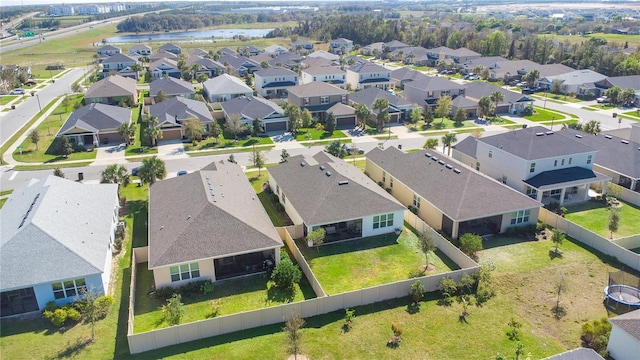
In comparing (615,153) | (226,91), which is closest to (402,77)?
(226,91)

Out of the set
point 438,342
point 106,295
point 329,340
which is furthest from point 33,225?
point 438,342

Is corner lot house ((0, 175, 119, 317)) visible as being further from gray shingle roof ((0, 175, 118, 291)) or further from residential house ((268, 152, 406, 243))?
residential house ((268, 152, 406, 243))

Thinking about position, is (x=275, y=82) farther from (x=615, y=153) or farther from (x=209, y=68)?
(x=615, y=153)

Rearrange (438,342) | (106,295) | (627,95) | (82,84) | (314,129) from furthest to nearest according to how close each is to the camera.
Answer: (82,84) → (627,95) → (314,129) → (106,295) → (438,342)

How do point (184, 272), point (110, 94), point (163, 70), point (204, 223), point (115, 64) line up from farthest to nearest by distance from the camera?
1. point (115, 64)
2. point (163, 70)
3. point (110, 94)
4. point (204, 223)
5. point (184, 272)

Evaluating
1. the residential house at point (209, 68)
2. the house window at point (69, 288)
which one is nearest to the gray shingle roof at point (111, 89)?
the residential house at point (209, 68)

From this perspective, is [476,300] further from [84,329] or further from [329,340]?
[84,329]

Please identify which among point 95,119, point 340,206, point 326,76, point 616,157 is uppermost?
point 95,119
